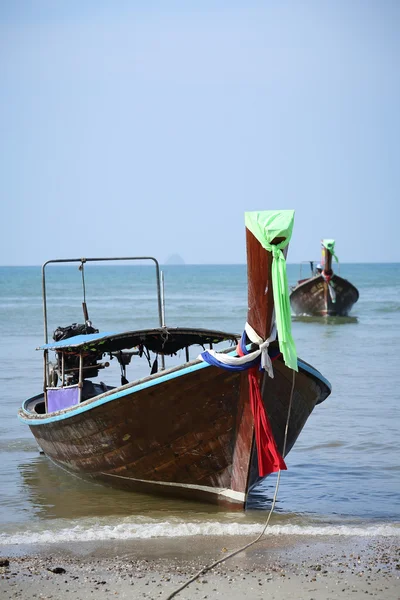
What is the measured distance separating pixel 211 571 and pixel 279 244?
2.61 meters

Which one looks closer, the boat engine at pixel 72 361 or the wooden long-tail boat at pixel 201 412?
the wooden long-tail boat at pixel 201 412

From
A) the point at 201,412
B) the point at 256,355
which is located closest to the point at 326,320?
the point at 201,412

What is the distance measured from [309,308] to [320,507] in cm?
2802

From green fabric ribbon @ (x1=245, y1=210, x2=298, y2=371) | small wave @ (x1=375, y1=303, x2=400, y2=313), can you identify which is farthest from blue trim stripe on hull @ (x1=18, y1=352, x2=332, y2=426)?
small wave @ (x1=375, y1=303, x2=400, y2=313)

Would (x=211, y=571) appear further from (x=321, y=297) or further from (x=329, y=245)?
(x=321, y=297)

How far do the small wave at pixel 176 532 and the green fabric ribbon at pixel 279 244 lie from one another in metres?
1.78

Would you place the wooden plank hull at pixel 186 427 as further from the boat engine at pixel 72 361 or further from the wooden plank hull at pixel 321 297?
the wooden plank hull at pixel 321 297

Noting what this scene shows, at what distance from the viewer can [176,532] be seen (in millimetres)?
7945

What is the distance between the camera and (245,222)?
23.6ft

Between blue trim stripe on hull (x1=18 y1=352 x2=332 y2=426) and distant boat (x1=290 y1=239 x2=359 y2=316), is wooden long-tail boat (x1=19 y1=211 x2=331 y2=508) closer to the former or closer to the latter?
blue trim stripe on hull (x1=18 y1=352 x2=332 y2=426)

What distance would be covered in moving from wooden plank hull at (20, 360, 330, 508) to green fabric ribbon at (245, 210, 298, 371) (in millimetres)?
635

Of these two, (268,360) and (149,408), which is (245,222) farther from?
(149,408)

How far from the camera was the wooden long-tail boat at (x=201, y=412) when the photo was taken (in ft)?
24.1

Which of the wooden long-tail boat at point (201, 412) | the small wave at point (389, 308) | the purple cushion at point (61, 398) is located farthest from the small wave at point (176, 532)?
the small wave at point (389, 308)
